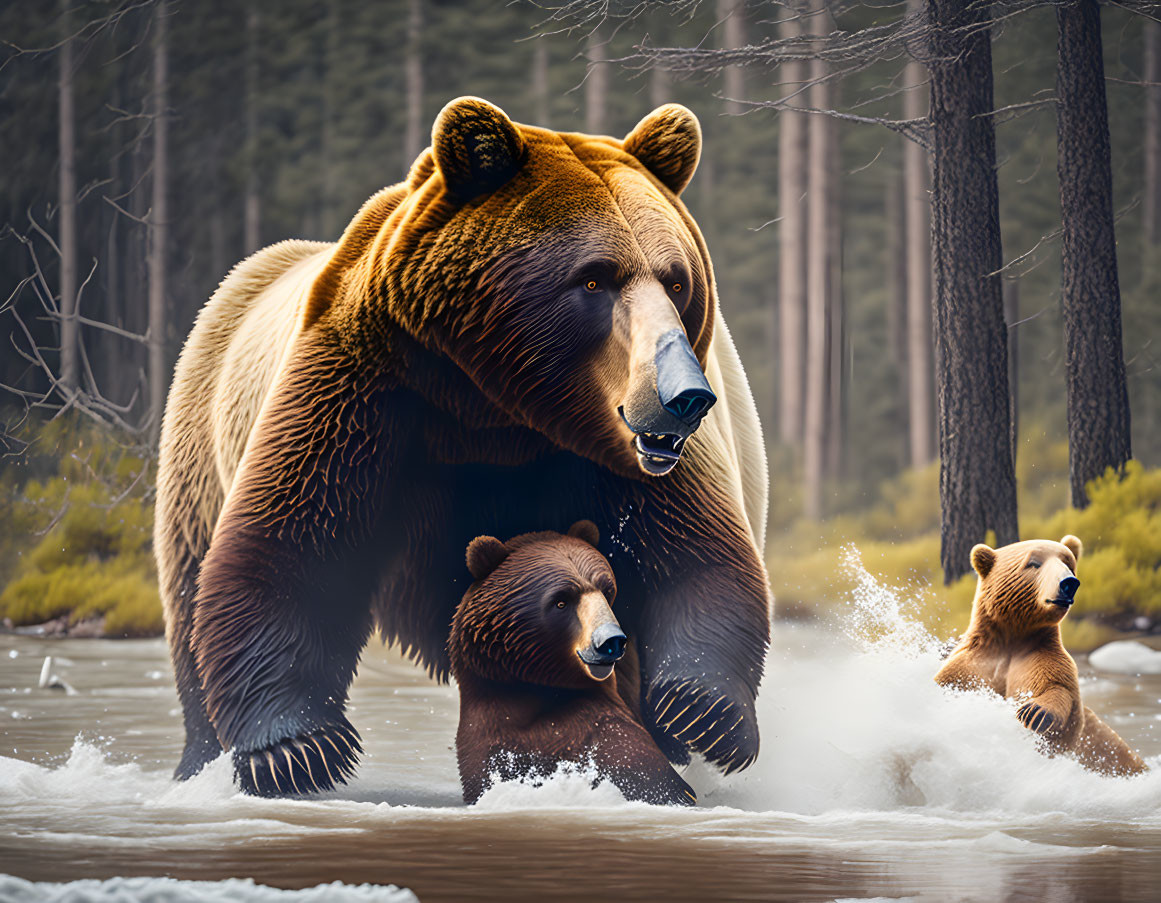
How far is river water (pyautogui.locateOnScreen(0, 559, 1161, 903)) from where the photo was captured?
364 cm

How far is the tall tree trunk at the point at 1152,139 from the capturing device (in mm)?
21609

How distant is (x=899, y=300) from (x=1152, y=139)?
4.49 meters

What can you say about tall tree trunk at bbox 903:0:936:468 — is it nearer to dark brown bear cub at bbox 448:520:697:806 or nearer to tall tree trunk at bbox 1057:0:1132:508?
tall tree trunk at bbox 1057:0:1132:508

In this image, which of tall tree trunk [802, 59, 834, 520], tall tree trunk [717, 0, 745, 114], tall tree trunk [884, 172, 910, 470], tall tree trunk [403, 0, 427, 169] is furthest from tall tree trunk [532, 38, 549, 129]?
tall tree trunk [884, 172, 910, 470]

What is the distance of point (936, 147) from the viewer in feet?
30.9

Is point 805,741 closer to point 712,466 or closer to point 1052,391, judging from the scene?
point 712,466

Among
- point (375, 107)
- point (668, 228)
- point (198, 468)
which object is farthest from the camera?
point (375, 107)

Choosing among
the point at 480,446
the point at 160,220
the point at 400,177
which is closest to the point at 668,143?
the point at 480,446

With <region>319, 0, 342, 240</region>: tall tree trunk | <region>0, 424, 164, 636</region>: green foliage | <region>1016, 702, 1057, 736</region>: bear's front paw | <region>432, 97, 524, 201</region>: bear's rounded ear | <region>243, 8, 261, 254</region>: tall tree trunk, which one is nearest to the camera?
<region>432, 97, 524, 201</region>: bear's rounded ear

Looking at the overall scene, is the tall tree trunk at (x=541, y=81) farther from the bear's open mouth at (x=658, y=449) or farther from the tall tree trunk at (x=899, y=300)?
the bear's open mouth at (x=658, y=449)

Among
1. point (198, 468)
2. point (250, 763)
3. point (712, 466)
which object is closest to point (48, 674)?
point (198, 468)

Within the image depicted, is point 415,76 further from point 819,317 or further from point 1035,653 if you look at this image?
point 1035,653

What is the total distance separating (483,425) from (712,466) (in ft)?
2.74

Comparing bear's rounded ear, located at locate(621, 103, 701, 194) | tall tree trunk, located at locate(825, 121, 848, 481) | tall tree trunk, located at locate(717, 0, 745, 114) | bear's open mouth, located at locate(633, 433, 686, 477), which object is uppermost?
tall tree trunk, located at locate(717, 0, 745, 114)
